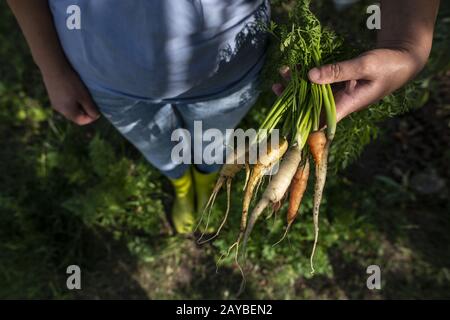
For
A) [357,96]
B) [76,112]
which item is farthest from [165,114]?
[357,96]

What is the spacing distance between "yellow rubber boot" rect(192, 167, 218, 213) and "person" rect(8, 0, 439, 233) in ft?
1.80

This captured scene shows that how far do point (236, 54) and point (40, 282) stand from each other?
59.3 inches

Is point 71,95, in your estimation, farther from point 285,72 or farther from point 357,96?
point 357,96

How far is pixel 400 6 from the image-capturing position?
910 mm

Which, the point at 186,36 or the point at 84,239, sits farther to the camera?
the point at 84,239

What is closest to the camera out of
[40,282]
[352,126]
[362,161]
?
[352,126]

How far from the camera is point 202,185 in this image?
1920 millimetres

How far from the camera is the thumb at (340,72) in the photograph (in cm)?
90

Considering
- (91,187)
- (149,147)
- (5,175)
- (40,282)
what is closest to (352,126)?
(149,147)

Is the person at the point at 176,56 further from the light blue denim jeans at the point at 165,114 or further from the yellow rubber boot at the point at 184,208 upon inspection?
the yellow rubber boot at the point at 184,208

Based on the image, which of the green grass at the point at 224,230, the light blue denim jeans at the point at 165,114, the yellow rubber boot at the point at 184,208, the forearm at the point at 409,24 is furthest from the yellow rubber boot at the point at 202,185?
the forearm at the point at 409,24

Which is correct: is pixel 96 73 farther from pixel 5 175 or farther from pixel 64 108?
pixel 5 175

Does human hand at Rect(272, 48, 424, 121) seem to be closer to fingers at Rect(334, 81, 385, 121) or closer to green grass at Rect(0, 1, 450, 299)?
fingers at Rect(334, 81, 385, 121)

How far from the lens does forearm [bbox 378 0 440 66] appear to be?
904mm
